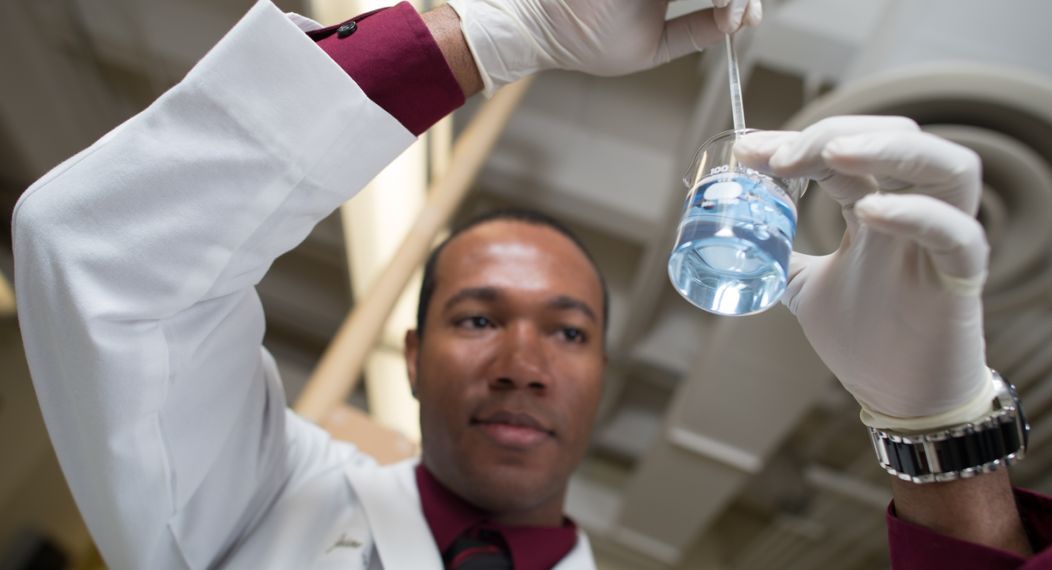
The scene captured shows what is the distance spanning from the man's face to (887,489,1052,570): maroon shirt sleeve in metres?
0.57

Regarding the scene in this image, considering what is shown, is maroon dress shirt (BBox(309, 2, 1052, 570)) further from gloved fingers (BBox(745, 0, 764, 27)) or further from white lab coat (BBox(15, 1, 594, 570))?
gloved fingers (BBox(745, 0, 764, 27))

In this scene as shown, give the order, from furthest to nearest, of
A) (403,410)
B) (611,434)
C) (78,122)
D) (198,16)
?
(611,434) < (78,122) < (198,16) < (403,410)

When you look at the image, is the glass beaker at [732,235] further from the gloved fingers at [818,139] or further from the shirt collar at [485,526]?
the shirt collar at [485,526]

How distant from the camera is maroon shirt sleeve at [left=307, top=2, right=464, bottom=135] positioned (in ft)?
2.78

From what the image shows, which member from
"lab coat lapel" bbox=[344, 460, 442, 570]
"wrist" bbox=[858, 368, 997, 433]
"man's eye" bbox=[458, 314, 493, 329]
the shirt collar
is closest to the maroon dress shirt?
"wrist" bbox=[858, 368, 997, 433]

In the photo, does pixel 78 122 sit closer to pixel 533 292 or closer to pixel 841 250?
pixel 533 292

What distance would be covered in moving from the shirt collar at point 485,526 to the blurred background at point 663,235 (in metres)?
0.60

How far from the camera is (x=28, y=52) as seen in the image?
2.60m

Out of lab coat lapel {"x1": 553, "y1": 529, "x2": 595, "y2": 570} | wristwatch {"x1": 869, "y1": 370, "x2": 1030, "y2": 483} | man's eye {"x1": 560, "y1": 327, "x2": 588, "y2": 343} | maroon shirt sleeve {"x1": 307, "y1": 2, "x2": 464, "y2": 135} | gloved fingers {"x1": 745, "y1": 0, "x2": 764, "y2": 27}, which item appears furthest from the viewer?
man's eye {"x1": 560, "y1": 327, "x2": 588, "y2": 343}

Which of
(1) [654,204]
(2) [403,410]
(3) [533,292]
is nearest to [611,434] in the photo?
(1) [654,204]

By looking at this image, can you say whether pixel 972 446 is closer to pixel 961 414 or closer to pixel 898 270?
pixel 961 414

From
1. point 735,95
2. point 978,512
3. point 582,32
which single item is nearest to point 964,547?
point 978,512

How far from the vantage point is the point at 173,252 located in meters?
0.79

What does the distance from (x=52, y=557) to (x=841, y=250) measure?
3.75 metres
